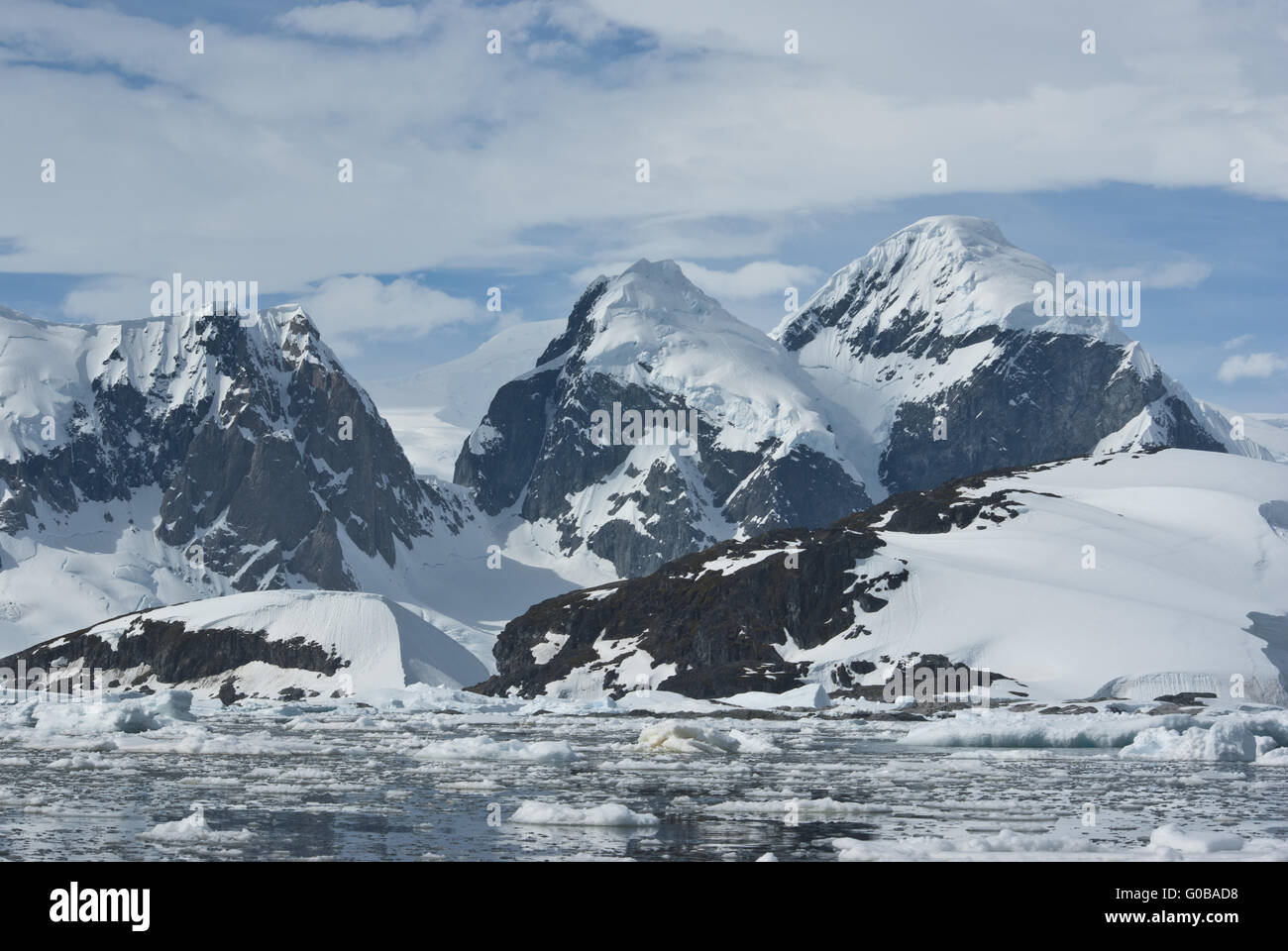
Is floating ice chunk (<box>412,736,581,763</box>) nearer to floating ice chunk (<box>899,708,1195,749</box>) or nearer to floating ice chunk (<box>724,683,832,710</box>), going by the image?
floating ice chunk (<box>899,708,1195,749</box>)

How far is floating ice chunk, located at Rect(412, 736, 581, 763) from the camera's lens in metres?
75.8

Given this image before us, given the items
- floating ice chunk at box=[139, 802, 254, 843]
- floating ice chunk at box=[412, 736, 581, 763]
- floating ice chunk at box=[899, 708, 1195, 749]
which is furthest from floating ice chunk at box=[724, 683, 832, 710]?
floating ice chunk at box=[139, 802, 254, 843]

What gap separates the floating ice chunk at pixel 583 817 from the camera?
46938 mm

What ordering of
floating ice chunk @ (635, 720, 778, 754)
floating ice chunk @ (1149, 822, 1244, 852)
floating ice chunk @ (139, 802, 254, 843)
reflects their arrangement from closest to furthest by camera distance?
floating ice chunk @ (1149, 822, 1244, 852)
floating ice chunk @ (139, 802, 254, 843)
floating ice chunk @ (635, 720, 778, 754)

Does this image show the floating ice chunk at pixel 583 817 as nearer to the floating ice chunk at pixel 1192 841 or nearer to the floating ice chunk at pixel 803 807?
the floating ice chunk at pixel 803 807

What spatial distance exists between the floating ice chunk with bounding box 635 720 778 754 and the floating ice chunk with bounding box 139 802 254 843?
43.0 m

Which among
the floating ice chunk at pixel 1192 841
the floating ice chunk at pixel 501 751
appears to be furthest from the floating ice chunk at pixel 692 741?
the floating ice chunk at pixel 1192 841

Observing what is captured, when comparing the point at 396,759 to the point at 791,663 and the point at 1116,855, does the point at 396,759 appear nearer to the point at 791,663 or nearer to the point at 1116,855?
the point at 1116,855

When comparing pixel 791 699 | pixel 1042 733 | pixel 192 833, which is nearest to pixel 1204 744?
pixel 1042 733

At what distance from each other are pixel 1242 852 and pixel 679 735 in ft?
160

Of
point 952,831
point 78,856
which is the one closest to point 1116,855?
point 952,831

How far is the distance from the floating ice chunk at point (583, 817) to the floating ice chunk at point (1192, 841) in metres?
14.7

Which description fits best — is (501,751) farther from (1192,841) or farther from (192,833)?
(1192,841)

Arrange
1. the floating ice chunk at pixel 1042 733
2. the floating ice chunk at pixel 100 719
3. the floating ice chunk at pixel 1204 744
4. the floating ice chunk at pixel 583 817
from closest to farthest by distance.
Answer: the floating ice chunk at pixel 583 817, the floating ice chunk at pixel 1204 744, the floating ice chunk at pixel 100 719, the floating ice chunk at pixel 1042 733
